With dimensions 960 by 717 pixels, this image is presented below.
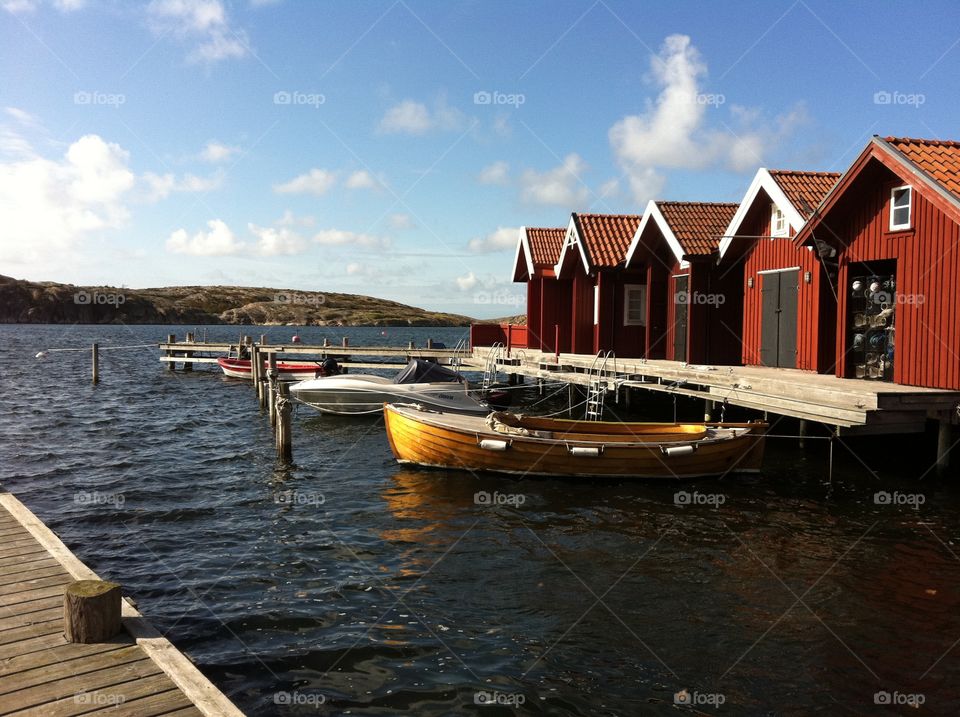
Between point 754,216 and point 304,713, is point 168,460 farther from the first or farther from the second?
point 754,216

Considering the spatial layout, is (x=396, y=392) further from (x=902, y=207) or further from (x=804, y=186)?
(x=902, y=207)

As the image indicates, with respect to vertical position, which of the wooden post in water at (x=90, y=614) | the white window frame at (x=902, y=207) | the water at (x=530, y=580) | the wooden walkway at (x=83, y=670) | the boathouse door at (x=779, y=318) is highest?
the white window frame at (x=902, y=207)

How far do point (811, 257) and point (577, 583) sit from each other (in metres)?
12.6

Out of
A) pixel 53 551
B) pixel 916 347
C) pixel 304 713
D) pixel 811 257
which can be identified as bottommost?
pixel 304 713

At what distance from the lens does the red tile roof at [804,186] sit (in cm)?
1894

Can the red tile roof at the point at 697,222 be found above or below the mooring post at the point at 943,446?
above

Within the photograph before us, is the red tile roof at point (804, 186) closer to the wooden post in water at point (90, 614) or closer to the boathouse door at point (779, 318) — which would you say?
the boathouse door at point (779, 318)

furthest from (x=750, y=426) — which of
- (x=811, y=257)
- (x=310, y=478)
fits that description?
(x=310, y=478)

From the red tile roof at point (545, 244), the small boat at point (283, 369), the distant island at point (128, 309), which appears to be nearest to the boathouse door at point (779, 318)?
the red tile roof at point (545, 244)

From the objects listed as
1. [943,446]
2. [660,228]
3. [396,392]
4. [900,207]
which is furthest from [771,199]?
[396,392]

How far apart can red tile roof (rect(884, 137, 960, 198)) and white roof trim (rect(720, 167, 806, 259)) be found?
3146mm

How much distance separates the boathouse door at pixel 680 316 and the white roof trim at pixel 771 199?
83.8 inches

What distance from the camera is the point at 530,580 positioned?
10.8 m

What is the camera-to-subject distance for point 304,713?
7129mm
